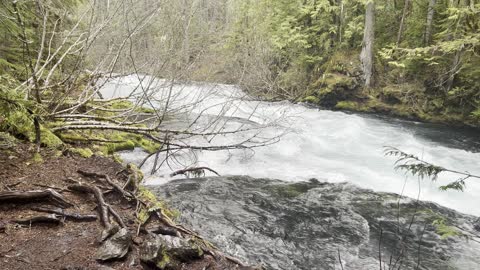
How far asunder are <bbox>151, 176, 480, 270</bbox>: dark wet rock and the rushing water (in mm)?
590

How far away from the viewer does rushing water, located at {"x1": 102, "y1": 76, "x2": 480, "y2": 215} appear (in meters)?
7.59

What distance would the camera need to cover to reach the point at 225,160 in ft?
30.8

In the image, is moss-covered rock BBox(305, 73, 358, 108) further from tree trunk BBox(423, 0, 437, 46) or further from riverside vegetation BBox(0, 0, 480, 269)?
tree trunk BBox(423, 0, 437, 46)

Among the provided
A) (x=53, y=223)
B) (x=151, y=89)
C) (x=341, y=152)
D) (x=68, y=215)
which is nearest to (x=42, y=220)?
(x=53, y=223)

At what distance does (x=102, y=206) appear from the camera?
4156 millimetres

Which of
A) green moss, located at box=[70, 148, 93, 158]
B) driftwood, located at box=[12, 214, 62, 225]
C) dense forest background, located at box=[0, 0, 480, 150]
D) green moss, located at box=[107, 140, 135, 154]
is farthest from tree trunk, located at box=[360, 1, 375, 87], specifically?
driftwood, located at box=[12, 214, 62, 225]

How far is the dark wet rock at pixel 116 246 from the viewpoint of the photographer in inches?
131

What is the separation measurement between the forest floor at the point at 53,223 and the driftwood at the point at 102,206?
0.21 ft

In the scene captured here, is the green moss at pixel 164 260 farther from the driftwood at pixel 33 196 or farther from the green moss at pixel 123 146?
the green moss at pixel 123 146

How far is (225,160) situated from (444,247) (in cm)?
544

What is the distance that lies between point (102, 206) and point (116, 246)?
851 mm

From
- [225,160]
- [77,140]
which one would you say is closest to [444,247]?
[225,160]

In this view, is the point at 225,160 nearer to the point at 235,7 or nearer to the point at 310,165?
the point at 310,165

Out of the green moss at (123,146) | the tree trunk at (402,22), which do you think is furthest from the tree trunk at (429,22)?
the green moss at (123,146)
